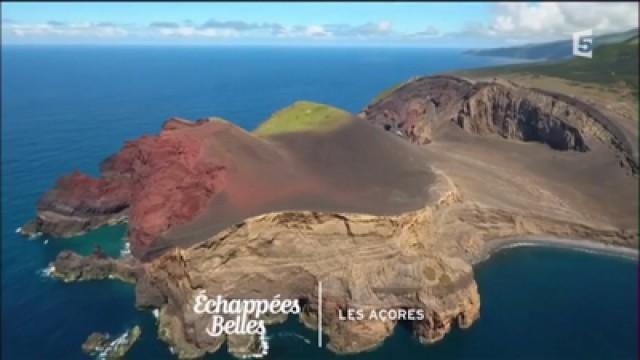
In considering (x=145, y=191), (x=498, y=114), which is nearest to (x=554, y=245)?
(x=498, y=114)

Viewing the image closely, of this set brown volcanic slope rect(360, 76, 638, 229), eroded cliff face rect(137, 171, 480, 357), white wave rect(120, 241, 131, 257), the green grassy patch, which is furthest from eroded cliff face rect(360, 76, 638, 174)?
white wave rect(120, 241, 131, 257)

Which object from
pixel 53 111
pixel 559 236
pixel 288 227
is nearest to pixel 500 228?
pixel 559 236

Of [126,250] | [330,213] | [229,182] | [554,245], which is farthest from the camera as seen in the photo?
[554,245]

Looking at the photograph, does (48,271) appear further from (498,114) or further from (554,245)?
(498,114)

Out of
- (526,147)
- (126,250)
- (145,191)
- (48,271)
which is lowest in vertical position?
(126,250)

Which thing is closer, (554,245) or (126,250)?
(126,250)

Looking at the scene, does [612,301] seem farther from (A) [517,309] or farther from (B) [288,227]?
(B) [288,227]
